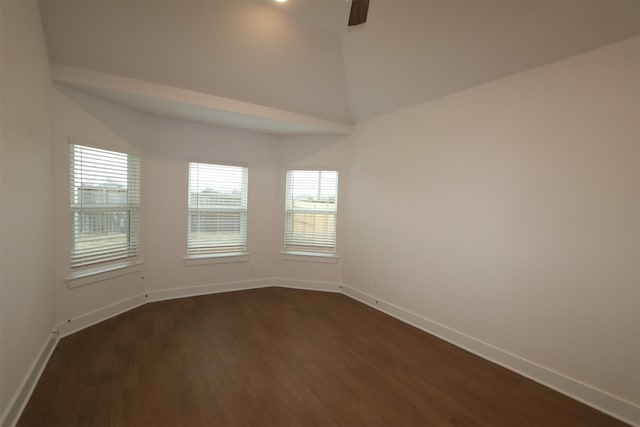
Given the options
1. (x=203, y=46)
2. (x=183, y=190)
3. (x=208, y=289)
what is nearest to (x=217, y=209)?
(x=183, y=190)

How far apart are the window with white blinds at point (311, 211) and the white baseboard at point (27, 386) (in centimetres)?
286

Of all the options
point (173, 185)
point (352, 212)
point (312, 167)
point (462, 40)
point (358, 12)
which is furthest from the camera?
point (312, 167)

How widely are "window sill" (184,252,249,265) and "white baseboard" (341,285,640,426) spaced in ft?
7.63

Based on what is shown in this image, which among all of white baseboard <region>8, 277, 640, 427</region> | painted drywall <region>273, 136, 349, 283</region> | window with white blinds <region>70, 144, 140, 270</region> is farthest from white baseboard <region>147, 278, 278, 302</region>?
window with white blinds <region>70, 144, 140, 270</region>

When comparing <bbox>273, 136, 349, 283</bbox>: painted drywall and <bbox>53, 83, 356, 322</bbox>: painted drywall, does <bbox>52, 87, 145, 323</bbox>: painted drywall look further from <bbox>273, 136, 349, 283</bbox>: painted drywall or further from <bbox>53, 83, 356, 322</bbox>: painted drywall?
<bbox>273, 136, 349, 283</bbox>: painted drywall

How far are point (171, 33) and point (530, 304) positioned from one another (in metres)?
3.94

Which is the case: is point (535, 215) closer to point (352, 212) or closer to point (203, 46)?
point (352, 212)

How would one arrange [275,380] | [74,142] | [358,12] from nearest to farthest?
1. [275,380]
2. [358,12]
3. [74,142]

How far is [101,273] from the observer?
3098 millimetres

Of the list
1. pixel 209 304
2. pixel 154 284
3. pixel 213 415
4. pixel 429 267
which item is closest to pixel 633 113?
pixel 429 267

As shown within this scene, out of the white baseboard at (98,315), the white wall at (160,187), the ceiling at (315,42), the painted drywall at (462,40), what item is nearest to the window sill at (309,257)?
the white wall at (160,187)

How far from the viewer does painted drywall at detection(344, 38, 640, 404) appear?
6.40 ft

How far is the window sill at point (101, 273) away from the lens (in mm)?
2869

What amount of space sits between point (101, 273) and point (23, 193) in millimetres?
1497
